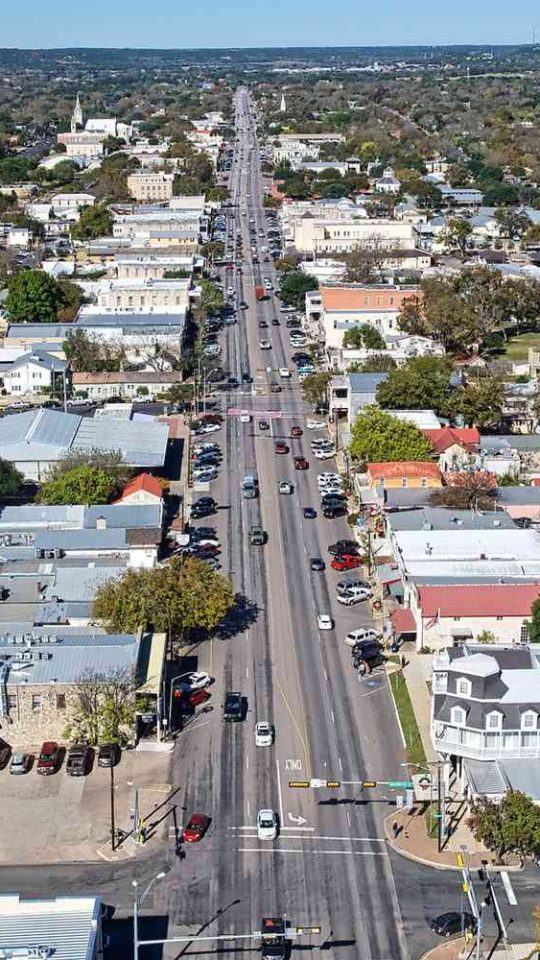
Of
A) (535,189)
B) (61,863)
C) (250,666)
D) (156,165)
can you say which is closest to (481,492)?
(250,666)

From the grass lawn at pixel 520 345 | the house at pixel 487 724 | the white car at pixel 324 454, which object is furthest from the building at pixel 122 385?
the house at pixel 487 724

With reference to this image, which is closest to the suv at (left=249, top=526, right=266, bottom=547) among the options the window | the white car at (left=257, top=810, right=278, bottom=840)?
the window

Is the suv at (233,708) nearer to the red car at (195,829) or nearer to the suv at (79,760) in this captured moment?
the suv at (79,760)

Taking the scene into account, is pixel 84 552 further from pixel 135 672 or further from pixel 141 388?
pixel 141 388

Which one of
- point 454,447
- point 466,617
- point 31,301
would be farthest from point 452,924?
point 31,301

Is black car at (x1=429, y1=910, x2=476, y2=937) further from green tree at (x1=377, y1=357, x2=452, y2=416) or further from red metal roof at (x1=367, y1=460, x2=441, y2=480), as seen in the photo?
green tree at (x1=377, y1=357, x2=452, y2=416)
